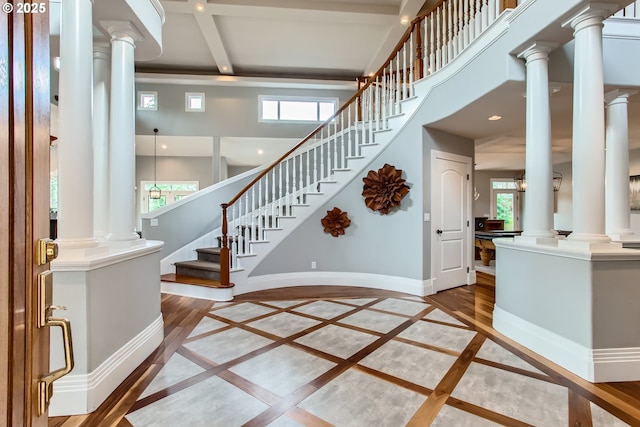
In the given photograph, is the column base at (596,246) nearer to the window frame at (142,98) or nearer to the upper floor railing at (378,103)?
the upper floor railing at (378,103)

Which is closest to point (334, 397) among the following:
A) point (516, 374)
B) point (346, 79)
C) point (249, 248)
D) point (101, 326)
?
point (516, 374)

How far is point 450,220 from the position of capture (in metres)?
4.36

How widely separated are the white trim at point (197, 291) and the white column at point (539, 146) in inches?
130

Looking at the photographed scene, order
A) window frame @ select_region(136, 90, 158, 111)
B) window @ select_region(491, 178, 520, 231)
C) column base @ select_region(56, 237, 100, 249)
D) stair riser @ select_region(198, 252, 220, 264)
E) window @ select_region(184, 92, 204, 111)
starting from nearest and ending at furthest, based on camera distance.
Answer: column base @ select_region(56, 237, 100, 249), stair riser @ select_region(198, 252, 220, 264), window frame @ select_region(136, 90, 158, 111), window @ select_region(184, 92, 204, 111), window @ select_region(491, 178, 520, 231)

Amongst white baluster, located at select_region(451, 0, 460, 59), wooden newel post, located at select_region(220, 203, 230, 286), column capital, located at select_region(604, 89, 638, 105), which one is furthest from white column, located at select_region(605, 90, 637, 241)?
wooden newel post, located at select_region(220, 203, 230, 286)

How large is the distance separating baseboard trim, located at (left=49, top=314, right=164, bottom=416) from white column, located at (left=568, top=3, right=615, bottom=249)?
3265mm

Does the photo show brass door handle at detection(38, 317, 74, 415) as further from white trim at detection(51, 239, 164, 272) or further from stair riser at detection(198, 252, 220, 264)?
stair riser at detection(198, 252, 220, 264)

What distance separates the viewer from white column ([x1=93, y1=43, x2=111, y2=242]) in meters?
2.33

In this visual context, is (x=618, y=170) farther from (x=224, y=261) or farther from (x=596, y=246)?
(x=224, y=261)

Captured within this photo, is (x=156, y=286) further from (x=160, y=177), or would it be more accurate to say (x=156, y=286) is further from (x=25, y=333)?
(x=160, y=177)

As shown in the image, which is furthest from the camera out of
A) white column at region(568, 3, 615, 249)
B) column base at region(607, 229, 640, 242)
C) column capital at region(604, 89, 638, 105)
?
column capital at region(604, 89, 638, 105)

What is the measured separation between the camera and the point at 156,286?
261cm

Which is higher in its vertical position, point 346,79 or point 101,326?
point 346,79

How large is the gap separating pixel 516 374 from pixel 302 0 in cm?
533
